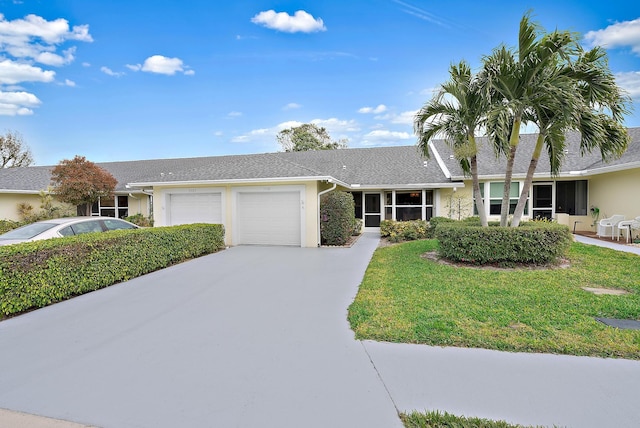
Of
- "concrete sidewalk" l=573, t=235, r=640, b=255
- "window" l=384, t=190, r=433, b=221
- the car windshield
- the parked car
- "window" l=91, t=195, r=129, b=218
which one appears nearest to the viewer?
the parked car

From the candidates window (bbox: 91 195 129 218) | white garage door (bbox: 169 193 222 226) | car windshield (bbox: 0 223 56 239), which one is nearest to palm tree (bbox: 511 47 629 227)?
white garage door (bbox: 169 193 222 226)

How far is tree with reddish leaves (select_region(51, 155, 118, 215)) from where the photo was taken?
16.2m

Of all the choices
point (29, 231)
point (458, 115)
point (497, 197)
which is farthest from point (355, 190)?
point (29, 231)

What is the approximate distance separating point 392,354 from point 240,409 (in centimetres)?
181

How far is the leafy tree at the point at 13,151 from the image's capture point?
34.0m

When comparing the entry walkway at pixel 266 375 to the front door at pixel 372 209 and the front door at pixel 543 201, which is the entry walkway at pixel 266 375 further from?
the front door at pixel 543 201

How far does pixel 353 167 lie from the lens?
18.6 meters

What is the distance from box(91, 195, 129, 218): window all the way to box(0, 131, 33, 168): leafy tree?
2512 cm

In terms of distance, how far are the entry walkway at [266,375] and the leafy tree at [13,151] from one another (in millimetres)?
41397

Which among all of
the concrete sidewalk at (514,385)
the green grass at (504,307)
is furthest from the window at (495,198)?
the concrete sidewalk at (514,385)

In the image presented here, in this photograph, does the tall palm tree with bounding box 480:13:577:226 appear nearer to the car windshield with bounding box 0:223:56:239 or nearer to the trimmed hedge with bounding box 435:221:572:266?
the trimmed hedge with bounding box 435:221:572:266

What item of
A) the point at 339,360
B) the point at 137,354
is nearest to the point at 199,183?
the point at 137,354

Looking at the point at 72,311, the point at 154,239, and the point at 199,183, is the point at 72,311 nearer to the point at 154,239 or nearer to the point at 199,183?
the point at 154,239

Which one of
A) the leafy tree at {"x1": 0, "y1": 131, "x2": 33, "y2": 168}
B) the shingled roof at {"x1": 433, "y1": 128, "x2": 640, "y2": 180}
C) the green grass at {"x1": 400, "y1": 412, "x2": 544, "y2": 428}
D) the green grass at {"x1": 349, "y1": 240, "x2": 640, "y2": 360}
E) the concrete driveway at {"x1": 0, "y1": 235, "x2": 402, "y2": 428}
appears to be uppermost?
the leafy tree at {"x1": 0, "y1": 131, "x2": 33, "y2": 168}
